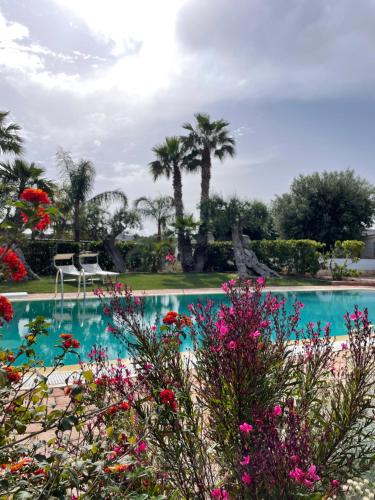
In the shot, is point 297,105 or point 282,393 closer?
point 282,393

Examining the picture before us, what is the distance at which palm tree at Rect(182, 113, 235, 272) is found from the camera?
23.2 meters

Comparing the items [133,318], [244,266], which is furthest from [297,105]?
[133,318]

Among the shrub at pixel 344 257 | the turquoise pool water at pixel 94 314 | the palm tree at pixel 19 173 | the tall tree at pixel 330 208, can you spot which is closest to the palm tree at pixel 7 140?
the palm tree at pixel 19 173

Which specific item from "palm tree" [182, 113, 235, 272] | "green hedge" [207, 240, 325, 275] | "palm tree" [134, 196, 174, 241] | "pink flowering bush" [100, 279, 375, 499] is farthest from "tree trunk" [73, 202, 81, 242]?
"pink flowering bush" [100, 279, 375, 499]

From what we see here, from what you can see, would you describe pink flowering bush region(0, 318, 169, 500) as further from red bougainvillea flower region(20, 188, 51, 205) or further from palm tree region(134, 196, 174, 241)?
palm tree region(134, 196, 174, 241)

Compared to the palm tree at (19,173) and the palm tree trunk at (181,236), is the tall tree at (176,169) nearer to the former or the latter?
the palm tree trunk at (181,236)

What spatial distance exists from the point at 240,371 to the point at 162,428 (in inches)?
25.4

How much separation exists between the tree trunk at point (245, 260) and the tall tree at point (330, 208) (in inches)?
280

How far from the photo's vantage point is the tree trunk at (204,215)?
23.3 meters

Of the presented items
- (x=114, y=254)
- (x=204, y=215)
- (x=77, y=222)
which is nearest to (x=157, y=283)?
(x=114, y=254)

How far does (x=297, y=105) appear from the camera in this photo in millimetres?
12750

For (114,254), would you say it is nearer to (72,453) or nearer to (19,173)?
(19,173)

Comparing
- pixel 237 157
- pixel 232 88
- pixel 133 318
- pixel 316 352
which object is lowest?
pixel 316 352

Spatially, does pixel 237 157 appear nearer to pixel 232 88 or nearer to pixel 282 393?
pixel 232 88
